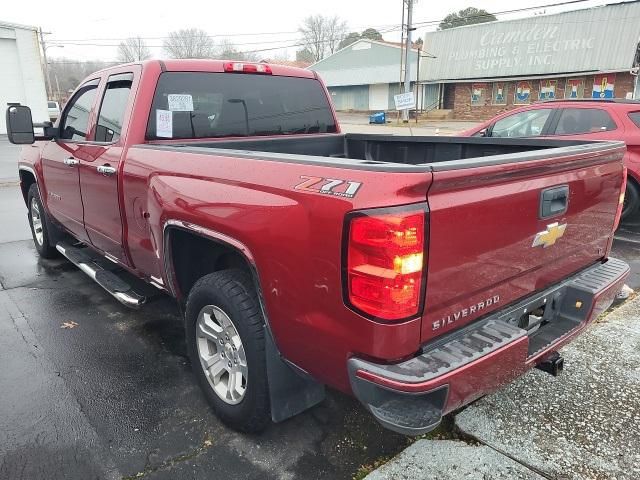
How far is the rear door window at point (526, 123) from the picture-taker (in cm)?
753

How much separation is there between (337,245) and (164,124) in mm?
2099

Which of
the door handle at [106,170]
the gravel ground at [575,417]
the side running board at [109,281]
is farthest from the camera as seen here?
the side running board at [109,281]

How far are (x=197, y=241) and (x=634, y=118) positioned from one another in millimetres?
6319

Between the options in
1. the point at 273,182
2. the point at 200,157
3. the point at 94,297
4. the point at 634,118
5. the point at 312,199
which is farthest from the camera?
the point at 634,118

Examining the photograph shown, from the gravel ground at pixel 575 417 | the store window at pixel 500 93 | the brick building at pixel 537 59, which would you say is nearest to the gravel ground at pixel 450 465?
the gravel ground at pixel 575 417

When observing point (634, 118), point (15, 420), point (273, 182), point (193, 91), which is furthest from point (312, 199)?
Result: point (634, 118)

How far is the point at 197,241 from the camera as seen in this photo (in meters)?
3.05

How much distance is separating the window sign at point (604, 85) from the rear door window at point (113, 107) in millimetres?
30974

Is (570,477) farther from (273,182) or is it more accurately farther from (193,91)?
(193,91)

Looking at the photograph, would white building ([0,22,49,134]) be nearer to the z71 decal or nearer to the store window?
the store window

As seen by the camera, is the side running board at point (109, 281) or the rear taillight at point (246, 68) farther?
the rear taillight at point (246, 68)

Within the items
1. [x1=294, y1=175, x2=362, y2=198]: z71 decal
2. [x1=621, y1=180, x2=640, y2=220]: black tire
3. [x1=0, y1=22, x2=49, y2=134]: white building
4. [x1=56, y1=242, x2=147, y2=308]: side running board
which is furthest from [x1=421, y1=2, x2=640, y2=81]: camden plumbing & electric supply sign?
[x1=294, y1=175, x2=362, y2=198]: z71 decal

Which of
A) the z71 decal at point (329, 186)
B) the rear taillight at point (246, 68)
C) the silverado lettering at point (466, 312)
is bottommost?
the silverado lettering at point (466, 312)

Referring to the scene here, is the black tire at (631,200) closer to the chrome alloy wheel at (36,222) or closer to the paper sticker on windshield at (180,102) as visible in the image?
the paper sticker on windshield at (180,102)
